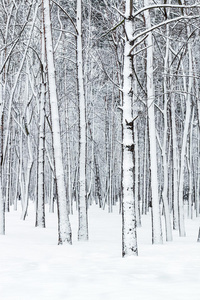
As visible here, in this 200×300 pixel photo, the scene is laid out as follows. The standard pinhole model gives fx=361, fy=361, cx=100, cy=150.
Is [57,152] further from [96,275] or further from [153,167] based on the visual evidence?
[96,275]

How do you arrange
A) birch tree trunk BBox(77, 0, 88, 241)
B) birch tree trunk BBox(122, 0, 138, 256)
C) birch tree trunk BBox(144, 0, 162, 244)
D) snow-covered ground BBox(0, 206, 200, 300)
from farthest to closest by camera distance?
birch tree trunk BBox(77, 0, 88, 241), birch tree trunk BBox(144, 0, 162, 244), birch tree trunk BBox(122, 0, 138, 256), snow-covered ground BBox(0, 206, 200, 300)

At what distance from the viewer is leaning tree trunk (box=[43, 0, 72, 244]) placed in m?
7.79

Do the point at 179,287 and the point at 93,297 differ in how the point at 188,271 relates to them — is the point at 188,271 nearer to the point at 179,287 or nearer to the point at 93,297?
the point at 179,287

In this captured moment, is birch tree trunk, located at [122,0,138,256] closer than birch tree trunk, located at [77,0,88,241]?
Yes

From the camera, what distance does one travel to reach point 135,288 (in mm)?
3713

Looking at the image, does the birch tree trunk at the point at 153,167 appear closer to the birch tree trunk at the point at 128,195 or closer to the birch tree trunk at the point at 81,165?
the birch tree trunk at the point at 81,165

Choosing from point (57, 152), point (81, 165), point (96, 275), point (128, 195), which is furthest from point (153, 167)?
point (96, 275)

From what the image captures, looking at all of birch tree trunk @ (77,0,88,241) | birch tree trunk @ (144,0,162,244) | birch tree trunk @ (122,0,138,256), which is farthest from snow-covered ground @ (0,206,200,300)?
birch tree trunk @ (77,0,88,241)

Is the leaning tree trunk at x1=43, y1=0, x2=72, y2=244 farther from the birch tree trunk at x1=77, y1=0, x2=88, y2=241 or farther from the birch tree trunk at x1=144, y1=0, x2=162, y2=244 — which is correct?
the birch tree trunk at x1=144, y1=0, x2=162, y2=244

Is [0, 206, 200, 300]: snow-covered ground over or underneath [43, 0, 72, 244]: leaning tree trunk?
underneath

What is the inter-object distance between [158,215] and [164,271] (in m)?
4.01

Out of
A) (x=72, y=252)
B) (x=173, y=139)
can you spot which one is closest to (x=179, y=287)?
(x=72, y=252)

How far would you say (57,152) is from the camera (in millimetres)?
7957

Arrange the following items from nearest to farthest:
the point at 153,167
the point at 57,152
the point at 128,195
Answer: the point at 128,195, the point at 57,152, the point at 153,167
